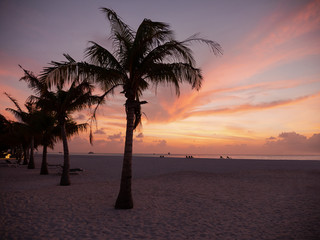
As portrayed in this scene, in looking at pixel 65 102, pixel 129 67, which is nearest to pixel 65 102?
pixel 65 102

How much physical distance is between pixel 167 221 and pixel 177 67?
19.8 ft

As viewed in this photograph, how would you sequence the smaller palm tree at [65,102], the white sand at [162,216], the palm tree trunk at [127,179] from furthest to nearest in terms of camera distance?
the smaller palm tree at [65,102] → the palm tree trunk at [127,179] → the white sand at [162,216]

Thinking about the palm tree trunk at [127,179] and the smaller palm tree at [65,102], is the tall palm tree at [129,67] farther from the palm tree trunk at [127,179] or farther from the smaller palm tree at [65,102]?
the smaller palm tree at [65,102]

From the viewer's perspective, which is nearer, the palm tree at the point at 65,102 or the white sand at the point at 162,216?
the white sand at the point at 162,216

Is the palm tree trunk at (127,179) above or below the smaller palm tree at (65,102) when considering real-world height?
below

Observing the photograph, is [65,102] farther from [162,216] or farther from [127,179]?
[162,216]

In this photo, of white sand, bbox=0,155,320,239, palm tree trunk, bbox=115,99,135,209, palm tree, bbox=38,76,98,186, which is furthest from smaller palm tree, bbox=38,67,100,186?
palm tree trunk, bbox=115,99,135,209

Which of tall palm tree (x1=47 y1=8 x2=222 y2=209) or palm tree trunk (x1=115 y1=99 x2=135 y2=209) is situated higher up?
tall palm tree (x1=47 y1=8 x2=222 y2=209)

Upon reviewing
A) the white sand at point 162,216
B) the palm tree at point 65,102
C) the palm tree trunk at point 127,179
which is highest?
the palm tree at point 65,102

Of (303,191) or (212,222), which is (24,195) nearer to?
(212,222)

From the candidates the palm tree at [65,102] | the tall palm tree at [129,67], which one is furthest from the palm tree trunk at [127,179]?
the palm tree at [65,102]

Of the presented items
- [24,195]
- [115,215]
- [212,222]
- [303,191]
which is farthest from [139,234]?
[303,191]

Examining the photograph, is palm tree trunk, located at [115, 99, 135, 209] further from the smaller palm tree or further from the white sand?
the smaller palm tree

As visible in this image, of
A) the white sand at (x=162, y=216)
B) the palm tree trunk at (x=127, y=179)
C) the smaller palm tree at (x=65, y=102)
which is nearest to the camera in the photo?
the white sand at (x=162, y=216)
